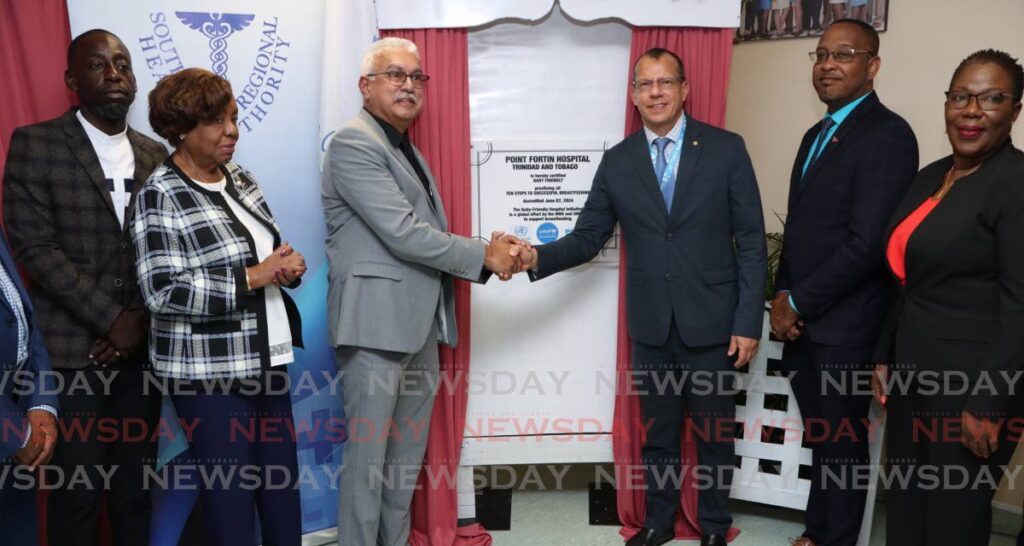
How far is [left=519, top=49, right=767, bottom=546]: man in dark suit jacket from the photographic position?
2508 millimetres

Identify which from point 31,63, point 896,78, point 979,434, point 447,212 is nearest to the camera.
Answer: point 979,434

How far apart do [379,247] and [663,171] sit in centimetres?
104

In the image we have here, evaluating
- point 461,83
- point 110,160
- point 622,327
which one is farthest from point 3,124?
point 622,327

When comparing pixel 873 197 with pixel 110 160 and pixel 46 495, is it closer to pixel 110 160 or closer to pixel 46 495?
pixel 110 160

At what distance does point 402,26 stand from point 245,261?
105 cm

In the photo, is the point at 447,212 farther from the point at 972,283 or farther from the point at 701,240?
the point at 972,283

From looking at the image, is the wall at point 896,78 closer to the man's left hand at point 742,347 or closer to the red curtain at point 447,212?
the man's left hand at point 742,347

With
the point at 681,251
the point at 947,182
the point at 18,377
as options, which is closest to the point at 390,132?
the point at 681,251

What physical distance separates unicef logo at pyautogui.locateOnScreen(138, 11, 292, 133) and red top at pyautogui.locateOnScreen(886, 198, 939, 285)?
208 centimetres

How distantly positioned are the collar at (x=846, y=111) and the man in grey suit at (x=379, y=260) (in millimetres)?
1242

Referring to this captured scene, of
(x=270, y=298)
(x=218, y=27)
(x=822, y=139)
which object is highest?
(x=218, y=27)

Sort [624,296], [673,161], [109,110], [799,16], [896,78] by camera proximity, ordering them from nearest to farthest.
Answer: [109,110], [673,161], [624,296], [896,78], [799,16]

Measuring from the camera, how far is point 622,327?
2850 mm

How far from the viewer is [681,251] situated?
99.2 inches
